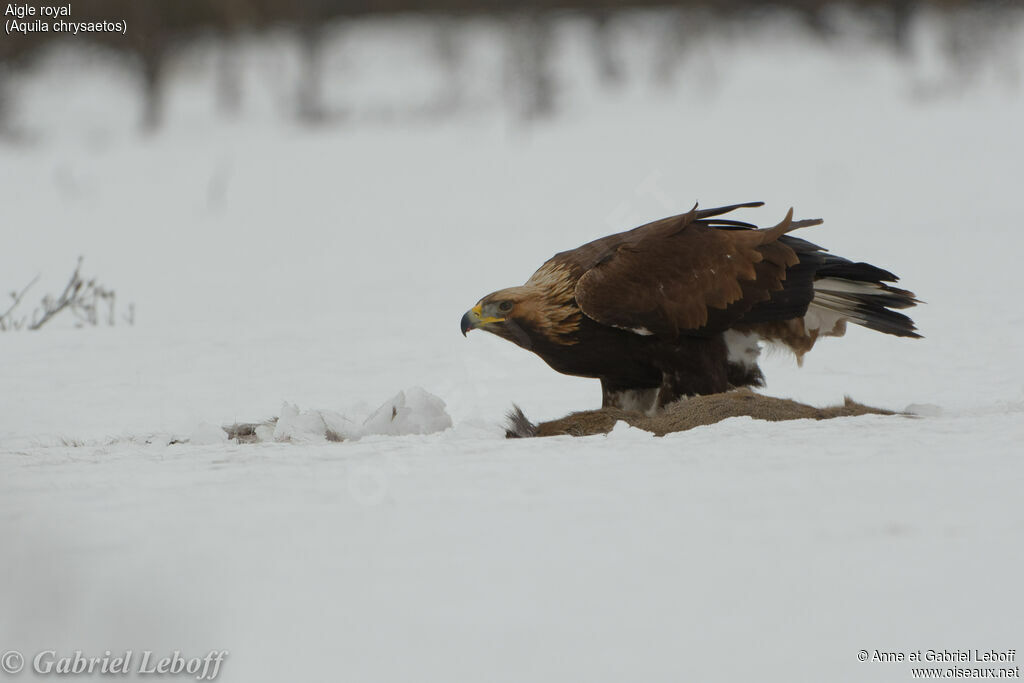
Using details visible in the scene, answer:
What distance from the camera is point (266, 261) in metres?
14.1

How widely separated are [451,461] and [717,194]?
494 inches

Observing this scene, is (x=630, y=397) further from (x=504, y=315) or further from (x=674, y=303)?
(x=504, y=315)

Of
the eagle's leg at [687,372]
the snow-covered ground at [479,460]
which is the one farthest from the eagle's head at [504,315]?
the eagle's leg at [687,372]

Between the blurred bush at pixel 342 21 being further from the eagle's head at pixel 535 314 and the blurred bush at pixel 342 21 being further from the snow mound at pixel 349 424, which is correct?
the snow mound at pixel 349 424

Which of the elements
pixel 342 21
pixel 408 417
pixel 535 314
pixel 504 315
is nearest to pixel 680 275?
pixel 535 314
